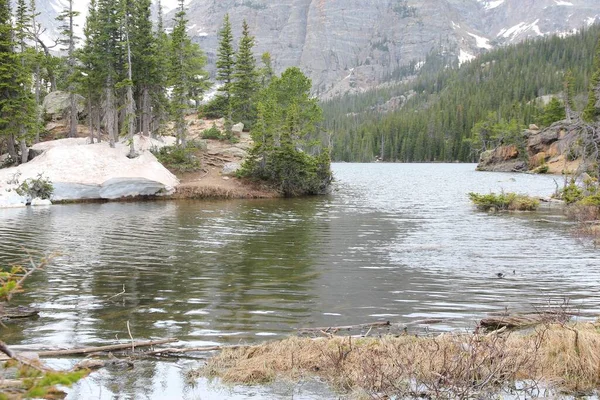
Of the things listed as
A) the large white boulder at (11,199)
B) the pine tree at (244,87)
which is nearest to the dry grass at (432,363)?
the large white boulder at (11,199)

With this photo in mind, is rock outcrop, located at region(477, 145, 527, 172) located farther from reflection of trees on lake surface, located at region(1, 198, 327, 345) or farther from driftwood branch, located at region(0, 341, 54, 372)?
driftwood branch, located at region(0, 341, 54, 372)

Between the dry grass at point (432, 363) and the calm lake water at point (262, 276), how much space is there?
514 millimetres

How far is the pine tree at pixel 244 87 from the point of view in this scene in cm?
5594

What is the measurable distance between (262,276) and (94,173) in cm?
2742

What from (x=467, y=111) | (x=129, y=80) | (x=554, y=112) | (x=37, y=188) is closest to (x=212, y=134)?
(x=129, y=80)

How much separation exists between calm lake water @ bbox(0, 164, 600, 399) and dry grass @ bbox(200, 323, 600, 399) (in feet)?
1.69

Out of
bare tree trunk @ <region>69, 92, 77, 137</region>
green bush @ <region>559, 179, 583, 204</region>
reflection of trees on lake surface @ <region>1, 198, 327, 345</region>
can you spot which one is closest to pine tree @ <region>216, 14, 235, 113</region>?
bare tree trunk @ <region>69, 92, 77, 137</region>

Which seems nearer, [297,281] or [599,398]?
[599,398]

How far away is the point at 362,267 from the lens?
616 inches

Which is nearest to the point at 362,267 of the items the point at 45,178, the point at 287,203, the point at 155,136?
the point at 287,203

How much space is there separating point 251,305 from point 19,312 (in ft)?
14.9

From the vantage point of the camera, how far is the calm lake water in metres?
9.36

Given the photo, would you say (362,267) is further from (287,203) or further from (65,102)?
(65,102)

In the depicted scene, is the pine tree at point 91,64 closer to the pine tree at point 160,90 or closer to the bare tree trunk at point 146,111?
the bare tree trunk at point 146,111
